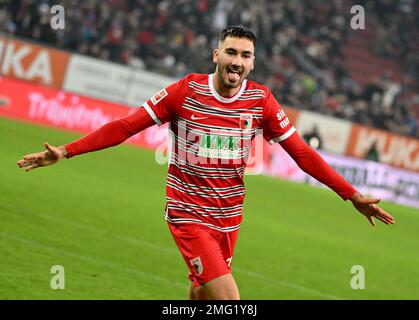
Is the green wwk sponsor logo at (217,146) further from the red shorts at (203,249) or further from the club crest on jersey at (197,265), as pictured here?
the club crest on jersey at (197,265)

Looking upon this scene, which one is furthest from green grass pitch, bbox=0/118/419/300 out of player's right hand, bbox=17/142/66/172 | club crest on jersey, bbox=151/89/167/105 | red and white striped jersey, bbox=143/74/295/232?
club crest on jersey, bbox=151/89/167/105

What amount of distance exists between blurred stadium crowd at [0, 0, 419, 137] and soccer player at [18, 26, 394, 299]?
20.3m

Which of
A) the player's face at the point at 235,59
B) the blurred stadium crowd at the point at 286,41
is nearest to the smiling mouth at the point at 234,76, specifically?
the player's face at the point at 235,59

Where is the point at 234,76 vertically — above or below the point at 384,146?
above

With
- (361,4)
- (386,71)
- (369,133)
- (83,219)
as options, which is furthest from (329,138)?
(83,219)

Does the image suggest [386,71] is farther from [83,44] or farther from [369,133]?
[83,44]

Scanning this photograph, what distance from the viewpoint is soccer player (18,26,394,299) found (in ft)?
→ 21.6

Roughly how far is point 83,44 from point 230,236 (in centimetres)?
2144

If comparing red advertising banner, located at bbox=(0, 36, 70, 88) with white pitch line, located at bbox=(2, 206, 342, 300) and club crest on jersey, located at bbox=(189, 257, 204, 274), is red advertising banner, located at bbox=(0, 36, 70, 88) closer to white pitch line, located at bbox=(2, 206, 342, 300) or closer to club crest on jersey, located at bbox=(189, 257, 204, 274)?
white pitch line, located at bbox=(2, 206, 342, 300)

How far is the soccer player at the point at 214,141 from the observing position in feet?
21.6

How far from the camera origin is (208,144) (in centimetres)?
677

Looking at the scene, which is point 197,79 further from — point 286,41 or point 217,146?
point 286,41

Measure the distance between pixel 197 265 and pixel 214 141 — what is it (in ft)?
3.17

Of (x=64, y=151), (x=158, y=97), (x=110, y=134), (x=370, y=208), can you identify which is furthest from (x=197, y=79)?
(x=370, y=208)
